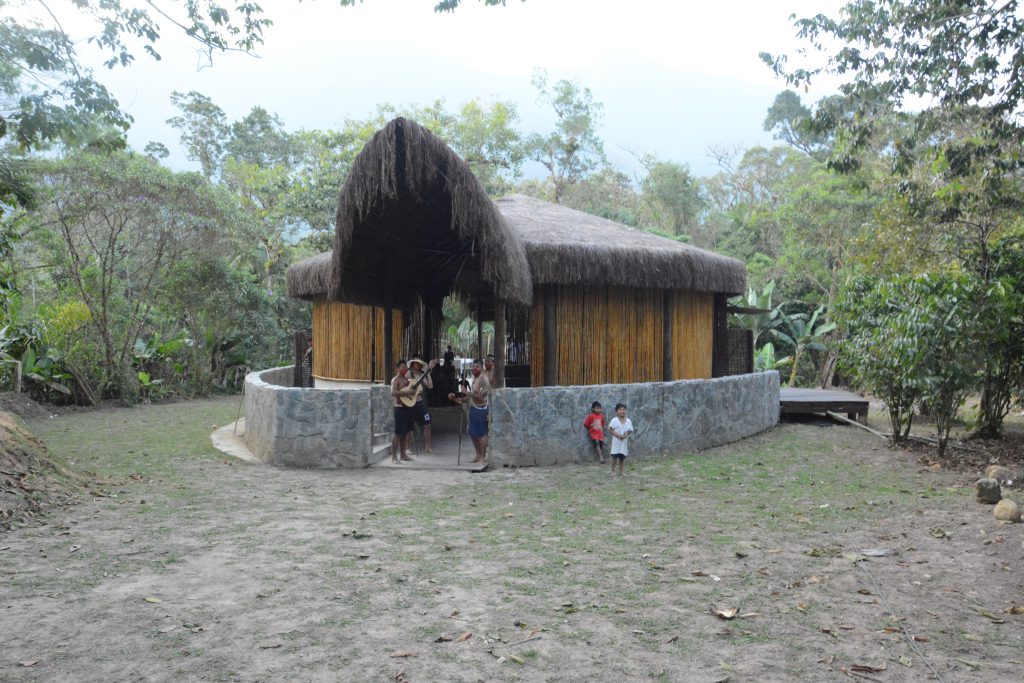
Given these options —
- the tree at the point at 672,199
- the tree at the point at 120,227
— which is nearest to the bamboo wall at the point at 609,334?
the tree at the point at 120,227

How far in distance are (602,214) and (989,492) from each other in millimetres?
25141

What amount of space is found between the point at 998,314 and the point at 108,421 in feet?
46.9

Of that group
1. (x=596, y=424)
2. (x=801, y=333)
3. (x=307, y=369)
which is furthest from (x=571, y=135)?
(x=596, y=424)

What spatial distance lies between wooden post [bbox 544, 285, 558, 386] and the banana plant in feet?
41.0

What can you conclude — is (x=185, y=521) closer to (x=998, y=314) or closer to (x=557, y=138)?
(x=998, y=314)

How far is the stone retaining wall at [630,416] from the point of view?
8.70m

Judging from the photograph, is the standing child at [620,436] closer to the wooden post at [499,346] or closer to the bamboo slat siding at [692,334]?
the wooden post at [499,346]

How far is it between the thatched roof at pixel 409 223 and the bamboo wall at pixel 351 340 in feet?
5.42

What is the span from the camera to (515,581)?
4.86 m

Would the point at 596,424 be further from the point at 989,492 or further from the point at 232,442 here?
the point at 232,442

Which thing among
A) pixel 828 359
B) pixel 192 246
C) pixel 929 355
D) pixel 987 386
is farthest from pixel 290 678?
pixel 828 359

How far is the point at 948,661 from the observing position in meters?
3.70

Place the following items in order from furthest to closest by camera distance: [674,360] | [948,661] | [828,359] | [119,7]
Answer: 1. [828,359]
2. [674,360]
3. [119,7]
4. [948,661]

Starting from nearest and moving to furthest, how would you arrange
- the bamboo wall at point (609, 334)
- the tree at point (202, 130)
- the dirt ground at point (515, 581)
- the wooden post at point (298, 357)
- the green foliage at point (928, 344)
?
the dirt ground at point (515, 581), the green foliage at point (928, 344), the bamboo wall at point (609, 334), the wooden post at point (298, 357), the tree at point (202, 130)
